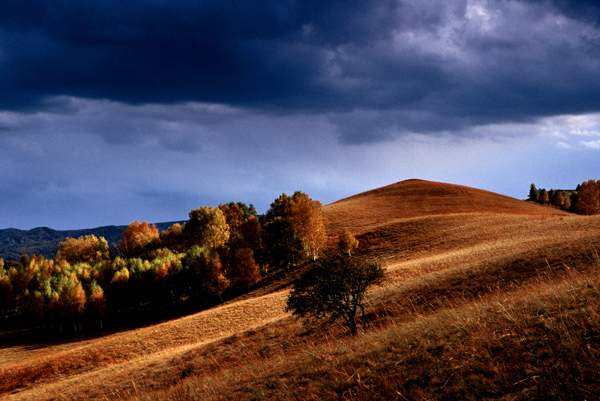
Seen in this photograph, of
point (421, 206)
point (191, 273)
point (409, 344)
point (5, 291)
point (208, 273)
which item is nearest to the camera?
point (409, 344)

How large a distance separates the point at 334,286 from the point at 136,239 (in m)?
101

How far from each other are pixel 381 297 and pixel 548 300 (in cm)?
2080

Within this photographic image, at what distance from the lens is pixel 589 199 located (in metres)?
98.7

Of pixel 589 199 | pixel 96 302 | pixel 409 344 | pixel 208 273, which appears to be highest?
pixel 409 344

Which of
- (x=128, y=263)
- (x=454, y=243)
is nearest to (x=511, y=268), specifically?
(x=454, y=243)

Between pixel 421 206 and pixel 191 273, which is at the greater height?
pixel 421 206

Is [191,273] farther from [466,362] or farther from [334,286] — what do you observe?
[466,362]

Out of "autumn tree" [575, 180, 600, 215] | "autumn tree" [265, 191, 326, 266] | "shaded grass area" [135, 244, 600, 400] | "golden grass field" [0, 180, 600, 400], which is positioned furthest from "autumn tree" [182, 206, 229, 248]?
"autumn tree" [575, 180, 600, 215]

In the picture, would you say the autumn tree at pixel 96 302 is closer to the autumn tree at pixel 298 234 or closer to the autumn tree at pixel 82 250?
the autumn tree at pixel 298 234

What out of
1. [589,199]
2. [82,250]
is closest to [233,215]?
[82,250]

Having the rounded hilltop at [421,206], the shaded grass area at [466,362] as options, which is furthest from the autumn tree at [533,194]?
the shaded grass area at [466,362]

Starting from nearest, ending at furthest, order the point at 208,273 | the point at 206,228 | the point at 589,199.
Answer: the point at 208,273
the point at 206,228
the point at 589,199

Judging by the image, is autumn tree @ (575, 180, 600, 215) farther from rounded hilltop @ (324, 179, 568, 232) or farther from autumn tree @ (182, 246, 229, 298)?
autumn tree @ (182, 246, 229, 298)

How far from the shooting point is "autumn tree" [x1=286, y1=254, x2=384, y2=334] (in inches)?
760
